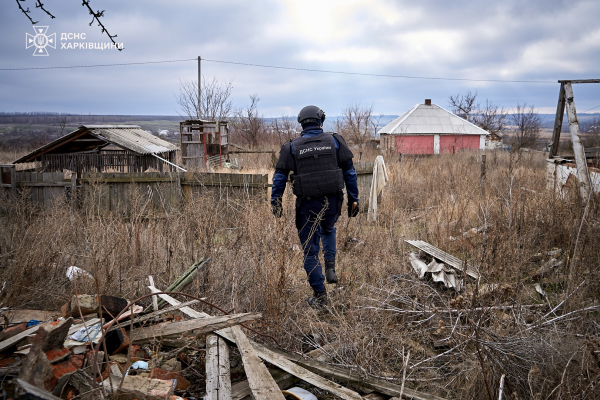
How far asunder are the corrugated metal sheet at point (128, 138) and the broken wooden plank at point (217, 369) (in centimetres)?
1012

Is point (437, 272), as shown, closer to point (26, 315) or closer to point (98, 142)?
point (26, 315)

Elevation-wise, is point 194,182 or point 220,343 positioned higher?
point 194,182

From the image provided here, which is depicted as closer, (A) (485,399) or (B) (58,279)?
(A) (485,399)

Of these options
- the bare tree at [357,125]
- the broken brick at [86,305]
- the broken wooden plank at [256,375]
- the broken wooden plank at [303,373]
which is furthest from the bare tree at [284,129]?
the broken wooden plank at [256,375]

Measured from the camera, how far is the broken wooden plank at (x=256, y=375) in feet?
8.47

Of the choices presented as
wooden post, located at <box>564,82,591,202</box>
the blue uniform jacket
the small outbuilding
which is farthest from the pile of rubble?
the small outbuilding

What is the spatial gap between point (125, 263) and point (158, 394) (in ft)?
8.84

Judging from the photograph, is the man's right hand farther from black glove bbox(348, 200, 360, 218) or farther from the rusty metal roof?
the rusty metal roof

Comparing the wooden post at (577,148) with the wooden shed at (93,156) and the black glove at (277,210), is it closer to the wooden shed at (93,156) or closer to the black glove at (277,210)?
the black glove at (277,210)

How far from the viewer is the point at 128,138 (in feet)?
42.4

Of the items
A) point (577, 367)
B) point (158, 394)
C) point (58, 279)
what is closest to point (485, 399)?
point (577, 367)

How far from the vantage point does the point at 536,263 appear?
546 cm

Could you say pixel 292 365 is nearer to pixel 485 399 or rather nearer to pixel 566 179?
pixel 485 399

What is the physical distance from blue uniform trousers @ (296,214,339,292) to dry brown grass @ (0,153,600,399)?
0.54 ft
